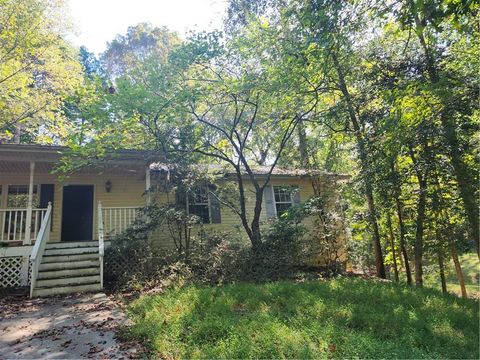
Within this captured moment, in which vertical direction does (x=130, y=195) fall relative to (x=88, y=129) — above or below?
below

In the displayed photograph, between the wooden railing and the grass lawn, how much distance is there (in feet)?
14.1

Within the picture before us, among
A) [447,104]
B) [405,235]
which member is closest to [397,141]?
[447,104]

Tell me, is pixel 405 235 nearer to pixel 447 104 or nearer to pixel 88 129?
pixel 447 104

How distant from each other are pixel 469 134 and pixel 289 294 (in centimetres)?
477

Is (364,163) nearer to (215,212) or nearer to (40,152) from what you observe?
(215,212)

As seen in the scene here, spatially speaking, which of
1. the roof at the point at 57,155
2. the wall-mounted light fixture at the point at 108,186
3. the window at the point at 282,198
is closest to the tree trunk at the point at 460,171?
the roof at the point at 57,155

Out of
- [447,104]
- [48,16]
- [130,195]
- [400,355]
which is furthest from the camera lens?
[48,16]

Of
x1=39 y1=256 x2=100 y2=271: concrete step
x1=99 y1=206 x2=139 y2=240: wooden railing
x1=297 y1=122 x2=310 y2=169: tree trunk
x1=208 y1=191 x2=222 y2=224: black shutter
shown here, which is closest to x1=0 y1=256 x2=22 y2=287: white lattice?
x1=39 y1=256 x2=100 y2=271: concrete step

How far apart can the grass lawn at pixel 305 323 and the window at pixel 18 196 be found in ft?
23.1

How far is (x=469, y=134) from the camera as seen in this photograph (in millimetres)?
6191

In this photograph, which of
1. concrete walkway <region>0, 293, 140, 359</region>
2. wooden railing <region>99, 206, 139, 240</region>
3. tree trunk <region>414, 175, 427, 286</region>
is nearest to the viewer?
concrete walkway <region>0, 293, 140, 359</region>

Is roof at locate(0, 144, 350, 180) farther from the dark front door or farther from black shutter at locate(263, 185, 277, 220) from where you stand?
black shutter at locate(263, 185, 277, 220)

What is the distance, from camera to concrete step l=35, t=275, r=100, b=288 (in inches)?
295

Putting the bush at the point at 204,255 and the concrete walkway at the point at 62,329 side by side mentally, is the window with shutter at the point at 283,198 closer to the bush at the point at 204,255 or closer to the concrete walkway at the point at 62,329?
the bush at the point at 204,255
